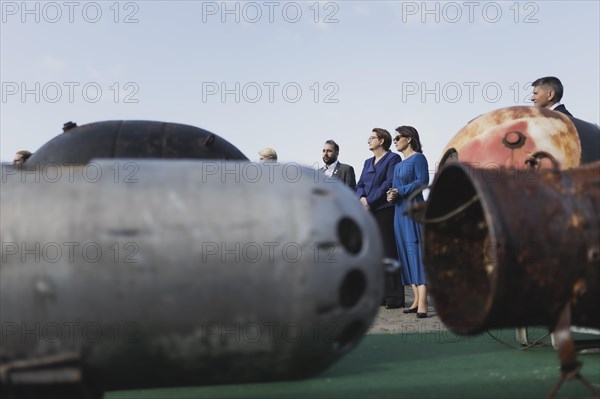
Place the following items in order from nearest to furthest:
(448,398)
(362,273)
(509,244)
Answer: (362,273)
(509,244)
(448,398)

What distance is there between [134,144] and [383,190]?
356 cm

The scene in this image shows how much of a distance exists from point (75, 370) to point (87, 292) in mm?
289

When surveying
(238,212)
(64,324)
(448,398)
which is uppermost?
(238,212)

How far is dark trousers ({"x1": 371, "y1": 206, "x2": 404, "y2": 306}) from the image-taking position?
22.8 ft

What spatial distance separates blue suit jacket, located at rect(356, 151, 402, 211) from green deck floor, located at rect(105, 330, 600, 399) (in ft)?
7.00

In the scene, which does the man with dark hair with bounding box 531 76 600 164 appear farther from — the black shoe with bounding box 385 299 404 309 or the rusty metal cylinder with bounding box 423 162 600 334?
the black shoe with bounding box 385 299 404 309

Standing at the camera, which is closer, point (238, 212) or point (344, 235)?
point (238, 212)

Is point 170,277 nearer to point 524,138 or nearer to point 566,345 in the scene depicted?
point 566,345

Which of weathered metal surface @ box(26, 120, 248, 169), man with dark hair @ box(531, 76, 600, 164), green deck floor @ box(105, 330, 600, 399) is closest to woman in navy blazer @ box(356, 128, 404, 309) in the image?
man with dark hair @ box(531, 76, 600, 164)

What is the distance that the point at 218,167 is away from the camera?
8.41 feet

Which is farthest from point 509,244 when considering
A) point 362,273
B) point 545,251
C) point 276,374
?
point 276,374

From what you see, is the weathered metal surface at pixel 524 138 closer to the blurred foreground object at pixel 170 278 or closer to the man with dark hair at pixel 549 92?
the man with dark hair at pixel 549 92

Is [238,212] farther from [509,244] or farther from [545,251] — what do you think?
[545,251]

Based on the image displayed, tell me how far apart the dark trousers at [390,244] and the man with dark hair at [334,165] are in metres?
0.62
